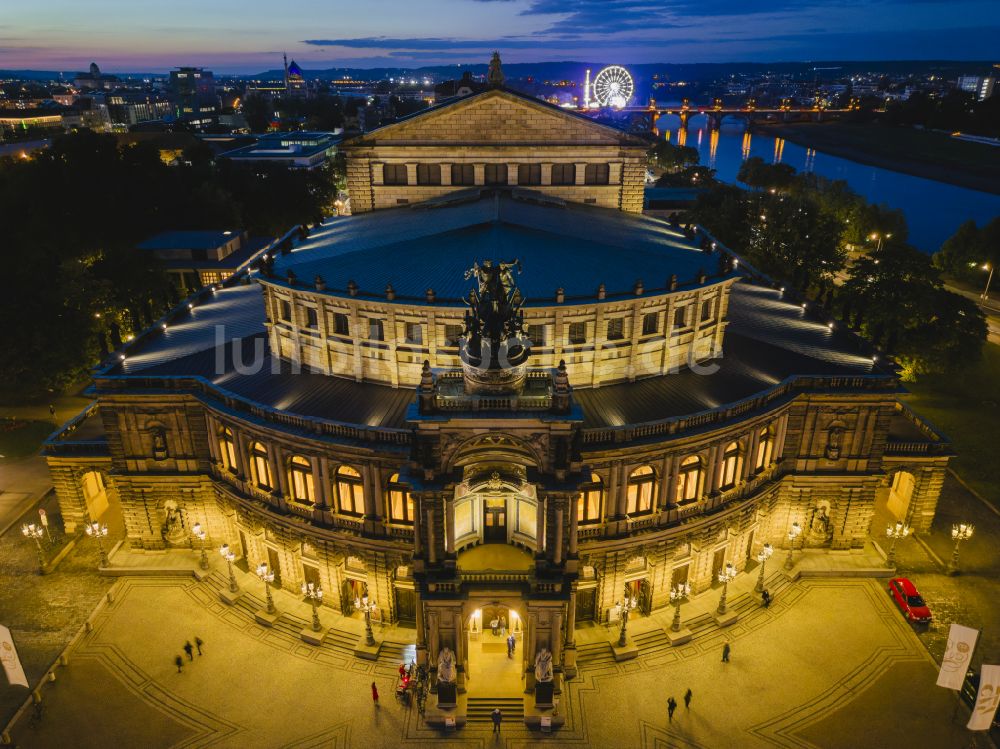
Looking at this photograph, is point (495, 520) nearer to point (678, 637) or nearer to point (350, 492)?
point (350, 492)

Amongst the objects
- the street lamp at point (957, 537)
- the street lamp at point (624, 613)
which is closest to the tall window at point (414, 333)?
the street lamp at point (624, 613)

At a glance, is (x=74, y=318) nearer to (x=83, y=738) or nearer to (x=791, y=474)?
(x=83, y=738)

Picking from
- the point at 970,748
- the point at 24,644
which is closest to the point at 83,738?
the point at 24,644

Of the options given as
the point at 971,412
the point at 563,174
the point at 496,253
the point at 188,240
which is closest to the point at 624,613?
the point at 496,253

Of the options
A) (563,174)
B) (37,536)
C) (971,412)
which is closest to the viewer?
(37,536)

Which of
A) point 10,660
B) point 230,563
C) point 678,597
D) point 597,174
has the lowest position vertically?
point 230,563
